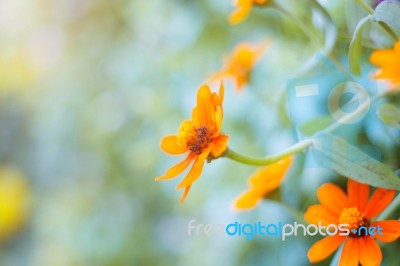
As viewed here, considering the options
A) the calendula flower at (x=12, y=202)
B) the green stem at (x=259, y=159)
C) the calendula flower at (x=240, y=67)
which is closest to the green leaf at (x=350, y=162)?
the green stem at (x=259, y=159)

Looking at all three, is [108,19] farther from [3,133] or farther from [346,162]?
[346,162]

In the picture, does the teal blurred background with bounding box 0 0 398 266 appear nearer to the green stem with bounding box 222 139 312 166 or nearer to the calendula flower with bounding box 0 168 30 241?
the calendula flower with bounding box 0 168 30 241

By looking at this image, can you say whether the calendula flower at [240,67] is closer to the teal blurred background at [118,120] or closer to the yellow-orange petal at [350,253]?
the teal blurred background at [118,120]

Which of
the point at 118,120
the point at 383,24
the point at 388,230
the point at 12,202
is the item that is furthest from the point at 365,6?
the point at 12,202

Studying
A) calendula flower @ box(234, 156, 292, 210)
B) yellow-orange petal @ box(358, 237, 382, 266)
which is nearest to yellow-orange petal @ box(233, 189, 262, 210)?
calendula flower @ box(234, 156, 292, 210)

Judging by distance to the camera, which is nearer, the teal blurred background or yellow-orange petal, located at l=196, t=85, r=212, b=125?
yellow-orange petal, located at l=196, t=85, r=212, b=125
